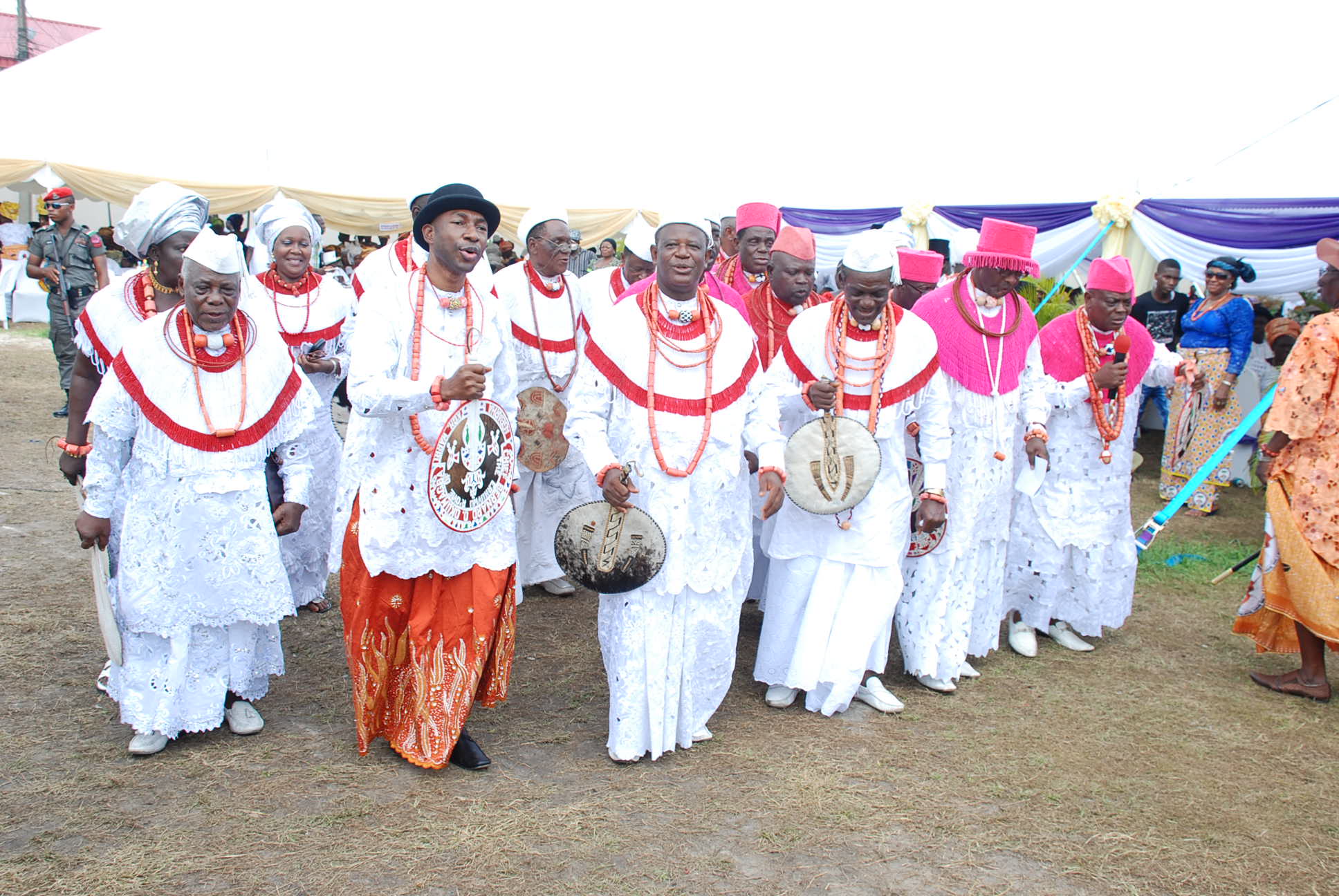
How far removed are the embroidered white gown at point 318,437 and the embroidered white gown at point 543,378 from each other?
94cm

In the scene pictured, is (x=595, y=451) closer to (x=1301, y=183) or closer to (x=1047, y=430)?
(x=1047, y=430)

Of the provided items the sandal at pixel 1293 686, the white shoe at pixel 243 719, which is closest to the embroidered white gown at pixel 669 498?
the white shoe at pixel 243 719

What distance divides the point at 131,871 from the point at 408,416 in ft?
5.39

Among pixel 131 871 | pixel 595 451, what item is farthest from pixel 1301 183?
pixel 131 871

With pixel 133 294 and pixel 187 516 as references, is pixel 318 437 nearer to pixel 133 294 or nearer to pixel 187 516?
pixel 133 294

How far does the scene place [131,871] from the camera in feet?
10.5

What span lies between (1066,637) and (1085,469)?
956mm

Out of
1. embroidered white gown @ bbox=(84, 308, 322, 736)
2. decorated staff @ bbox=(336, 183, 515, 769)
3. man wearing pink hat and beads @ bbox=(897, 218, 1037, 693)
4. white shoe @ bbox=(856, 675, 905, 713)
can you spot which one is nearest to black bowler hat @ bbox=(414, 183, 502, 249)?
decorated staff @ bbox=(336, 183, 515, 769)

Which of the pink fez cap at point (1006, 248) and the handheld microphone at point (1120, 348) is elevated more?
the pink fez cap at point (1006, 248)

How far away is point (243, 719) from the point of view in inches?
167

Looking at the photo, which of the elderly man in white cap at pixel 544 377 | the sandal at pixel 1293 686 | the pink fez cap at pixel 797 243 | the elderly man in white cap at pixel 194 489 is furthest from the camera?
the elderly man in white cap at pixel 544 377

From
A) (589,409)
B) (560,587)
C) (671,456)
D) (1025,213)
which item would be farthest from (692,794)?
(1025,213)

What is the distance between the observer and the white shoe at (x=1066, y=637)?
5.85 meters

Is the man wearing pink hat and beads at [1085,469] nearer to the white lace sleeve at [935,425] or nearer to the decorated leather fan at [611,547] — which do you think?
the white lace sleeve at [935,425]
